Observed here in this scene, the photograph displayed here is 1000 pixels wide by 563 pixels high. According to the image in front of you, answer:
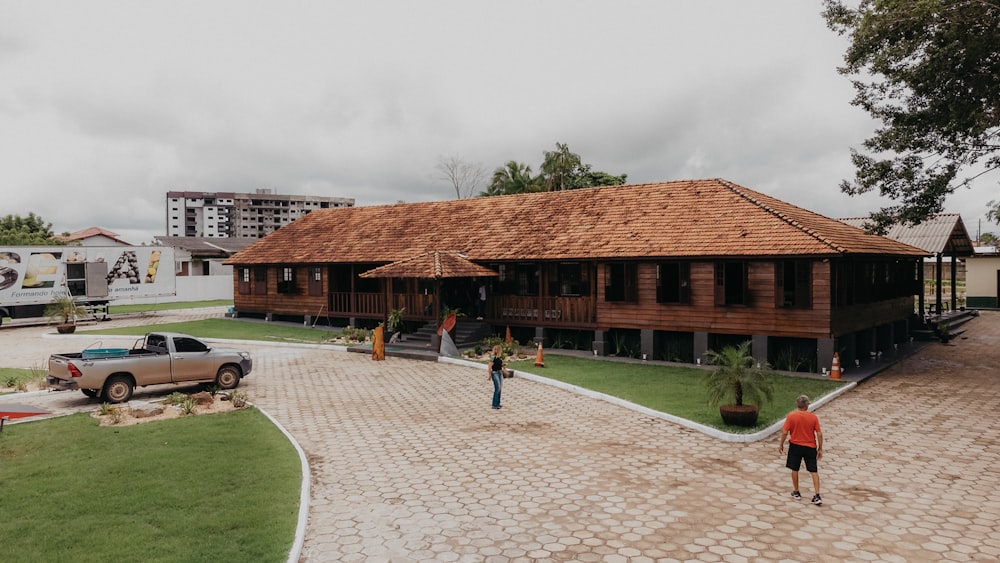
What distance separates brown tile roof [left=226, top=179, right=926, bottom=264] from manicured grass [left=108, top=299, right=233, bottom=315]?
11.8 m

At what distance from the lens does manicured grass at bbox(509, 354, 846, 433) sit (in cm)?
1414

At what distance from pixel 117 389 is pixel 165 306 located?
33.7 m

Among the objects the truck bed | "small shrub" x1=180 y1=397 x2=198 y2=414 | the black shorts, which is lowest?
"small shrub" x1=180 y1=397 x2=198 y2=414

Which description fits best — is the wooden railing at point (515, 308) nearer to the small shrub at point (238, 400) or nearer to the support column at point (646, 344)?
the support column at point (646, 344)

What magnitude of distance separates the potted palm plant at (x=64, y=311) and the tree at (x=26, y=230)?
94.9 feet

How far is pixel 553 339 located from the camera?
24828 mm

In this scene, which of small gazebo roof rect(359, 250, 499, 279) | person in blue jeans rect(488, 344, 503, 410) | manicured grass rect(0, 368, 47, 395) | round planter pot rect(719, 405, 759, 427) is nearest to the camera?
round planter pot rect(719, 405, 759, 427)

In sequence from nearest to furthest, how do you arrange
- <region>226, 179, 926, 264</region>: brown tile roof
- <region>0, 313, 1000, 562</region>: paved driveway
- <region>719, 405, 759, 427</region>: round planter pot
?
<region>0, 313, 1000, 562</region>: paved driveway < <region>719, 405, 759, 427</region>: round planter pot < <region>226, 179, 926, 264</region>: brown tile roof

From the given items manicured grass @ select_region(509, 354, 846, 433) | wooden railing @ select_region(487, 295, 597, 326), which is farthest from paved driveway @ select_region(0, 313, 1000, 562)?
wooden railing @ select_region(487, 295, 597, 326)

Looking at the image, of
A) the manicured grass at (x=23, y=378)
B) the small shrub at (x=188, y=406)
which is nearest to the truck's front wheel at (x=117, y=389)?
the small shrub at (x=188, y=406)

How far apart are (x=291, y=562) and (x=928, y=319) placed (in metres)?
32.5

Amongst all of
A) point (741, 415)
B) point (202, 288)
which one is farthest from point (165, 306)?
point (741, 415)

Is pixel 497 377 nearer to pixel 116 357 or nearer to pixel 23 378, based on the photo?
pixel 116 357

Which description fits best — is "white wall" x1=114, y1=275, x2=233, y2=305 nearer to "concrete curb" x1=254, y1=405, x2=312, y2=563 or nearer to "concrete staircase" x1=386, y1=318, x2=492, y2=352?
"concrete staircase" x1=386, y1=318, x2=492, y2=352
